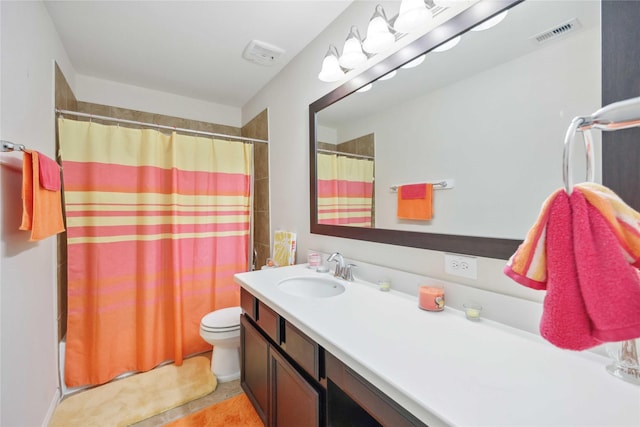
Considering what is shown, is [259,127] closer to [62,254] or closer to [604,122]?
[62,254]

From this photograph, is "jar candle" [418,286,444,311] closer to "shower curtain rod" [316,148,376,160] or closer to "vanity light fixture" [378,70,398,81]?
"shower curtain rod" [316,148,376,160]

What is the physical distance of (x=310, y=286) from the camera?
61.5 inches

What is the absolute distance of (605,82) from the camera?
0.71 meters

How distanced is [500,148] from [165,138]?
223cm

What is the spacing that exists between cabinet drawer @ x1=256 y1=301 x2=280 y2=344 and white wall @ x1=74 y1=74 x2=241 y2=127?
2.25m

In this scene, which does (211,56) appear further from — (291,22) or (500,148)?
(500,148)

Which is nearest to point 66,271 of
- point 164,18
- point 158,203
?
point 158,203

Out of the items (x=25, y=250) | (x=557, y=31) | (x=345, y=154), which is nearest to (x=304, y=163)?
(x=345, y=154)

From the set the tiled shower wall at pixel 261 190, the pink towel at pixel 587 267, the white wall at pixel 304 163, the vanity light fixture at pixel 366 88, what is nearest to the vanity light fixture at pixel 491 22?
the vanity light fixture at pixel 366 88

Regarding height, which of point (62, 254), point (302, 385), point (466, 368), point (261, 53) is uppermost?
point (261, 53)

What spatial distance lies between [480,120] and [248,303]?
1.40m

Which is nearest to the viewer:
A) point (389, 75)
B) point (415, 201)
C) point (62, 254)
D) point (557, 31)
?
point (557, 31)

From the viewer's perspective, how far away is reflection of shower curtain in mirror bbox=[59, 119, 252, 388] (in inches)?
71.4

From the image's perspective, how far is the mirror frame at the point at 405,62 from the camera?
915mm
